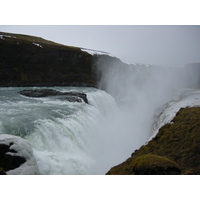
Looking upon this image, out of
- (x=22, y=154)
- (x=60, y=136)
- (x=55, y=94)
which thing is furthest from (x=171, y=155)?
(x=55, y=94)

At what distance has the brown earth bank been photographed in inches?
230

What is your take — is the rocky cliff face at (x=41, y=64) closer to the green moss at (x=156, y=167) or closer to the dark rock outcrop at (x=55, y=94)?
the dark rock outcrop at (x=55, y=94)

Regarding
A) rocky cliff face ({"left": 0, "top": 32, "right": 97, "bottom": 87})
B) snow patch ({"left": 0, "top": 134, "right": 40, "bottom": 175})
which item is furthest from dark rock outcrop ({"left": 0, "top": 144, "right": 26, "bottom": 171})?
rocky cliff face ({"left": 0, "top": 32, "right": 97, "bottom": 87})

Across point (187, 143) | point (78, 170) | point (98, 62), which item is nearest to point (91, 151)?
point (78, 170)

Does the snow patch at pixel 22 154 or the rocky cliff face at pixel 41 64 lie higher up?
the rocky cliff face at pixel 41 64

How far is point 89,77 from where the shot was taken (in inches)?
1635

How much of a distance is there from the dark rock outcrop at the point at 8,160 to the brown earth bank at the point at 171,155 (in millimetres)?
4570

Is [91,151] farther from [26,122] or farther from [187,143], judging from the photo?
[187,143]

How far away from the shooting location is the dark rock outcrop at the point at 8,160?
261 inches

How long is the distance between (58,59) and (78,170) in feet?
111

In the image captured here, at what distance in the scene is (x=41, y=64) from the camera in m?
36.9

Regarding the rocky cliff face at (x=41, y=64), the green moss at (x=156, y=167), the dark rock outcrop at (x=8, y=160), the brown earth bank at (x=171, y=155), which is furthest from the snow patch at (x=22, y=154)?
the rocky cliff face at (x=41, y=64)

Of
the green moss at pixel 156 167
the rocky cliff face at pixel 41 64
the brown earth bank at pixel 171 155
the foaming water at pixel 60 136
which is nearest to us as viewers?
the green moss at pixel 156 167

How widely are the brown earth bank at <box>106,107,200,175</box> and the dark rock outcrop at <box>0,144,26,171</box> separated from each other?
4.57 m
